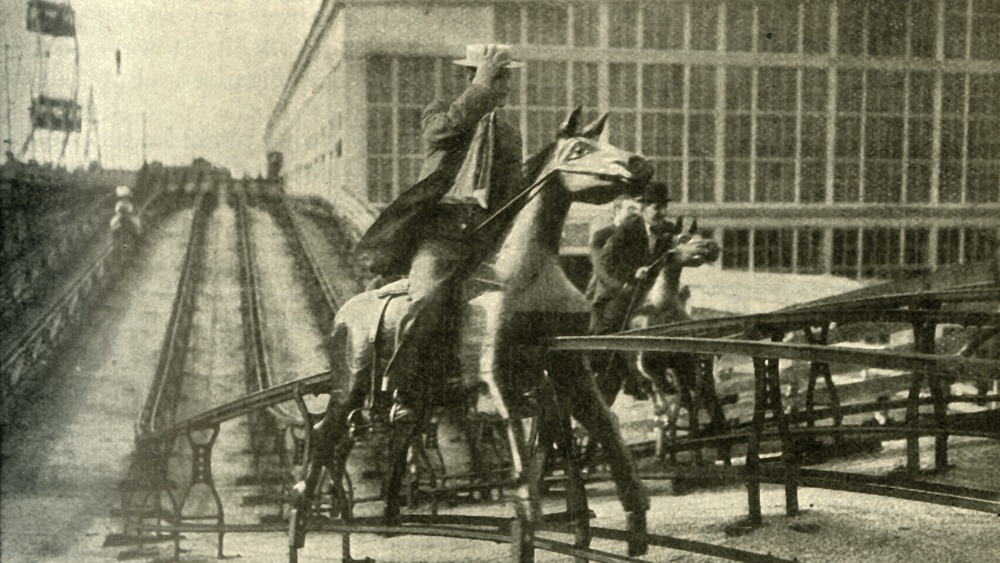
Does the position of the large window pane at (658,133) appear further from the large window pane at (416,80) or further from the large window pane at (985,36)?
the large window pane at (985,36)

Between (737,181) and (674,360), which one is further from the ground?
(737,181)

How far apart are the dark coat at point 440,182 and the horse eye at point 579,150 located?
0.35m

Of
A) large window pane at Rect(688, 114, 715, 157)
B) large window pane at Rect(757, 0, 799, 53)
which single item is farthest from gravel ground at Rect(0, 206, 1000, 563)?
large window pane at Rect(757, 0, 799, 53)

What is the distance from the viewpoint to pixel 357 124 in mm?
7398

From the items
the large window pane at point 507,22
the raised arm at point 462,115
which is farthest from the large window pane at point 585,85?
the raised arm at point 462,115

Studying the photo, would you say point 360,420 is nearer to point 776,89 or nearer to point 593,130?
point 593,130

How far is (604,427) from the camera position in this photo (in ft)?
15.4

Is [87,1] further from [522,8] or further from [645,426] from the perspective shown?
[645,426]

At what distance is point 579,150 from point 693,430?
362 centimetres

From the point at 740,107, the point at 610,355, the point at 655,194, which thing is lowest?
the point at 610,355

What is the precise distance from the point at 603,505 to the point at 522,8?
3.86 metres

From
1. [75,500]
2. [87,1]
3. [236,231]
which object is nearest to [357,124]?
[236,231]

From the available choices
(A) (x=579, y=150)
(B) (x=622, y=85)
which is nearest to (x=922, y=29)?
(B) (x=622, y=85)

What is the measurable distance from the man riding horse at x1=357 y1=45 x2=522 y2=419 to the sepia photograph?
2 centimetres
